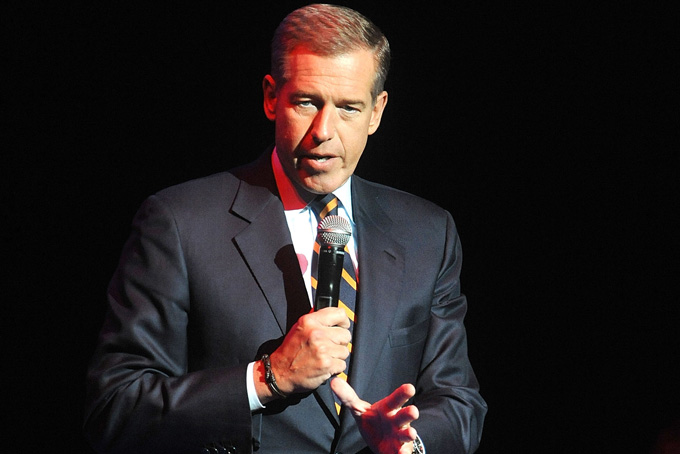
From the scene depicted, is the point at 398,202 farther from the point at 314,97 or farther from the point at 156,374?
the point at 156,374

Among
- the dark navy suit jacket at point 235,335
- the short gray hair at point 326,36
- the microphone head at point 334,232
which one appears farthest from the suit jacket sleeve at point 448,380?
the short gray hair at point 326,36

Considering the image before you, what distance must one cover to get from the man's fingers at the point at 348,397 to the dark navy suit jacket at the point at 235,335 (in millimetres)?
99

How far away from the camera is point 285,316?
2020 mm

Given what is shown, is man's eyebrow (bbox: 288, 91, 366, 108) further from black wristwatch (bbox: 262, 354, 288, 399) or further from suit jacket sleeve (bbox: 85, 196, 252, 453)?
black wristwatch (bbox: 262, 354, 288, 399)

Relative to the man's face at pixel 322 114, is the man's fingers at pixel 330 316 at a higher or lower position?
lower

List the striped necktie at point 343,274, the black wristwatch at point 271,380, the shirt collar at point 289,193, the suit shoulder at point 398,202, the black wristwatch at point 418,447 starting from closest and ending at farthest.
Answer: the black wristwatch at point 271,380 < the black wristwatch at point 418,447 < the striped necktie at point 343,274 < the shirt collar at point 289,193 < the suit shoulder at point 398,202

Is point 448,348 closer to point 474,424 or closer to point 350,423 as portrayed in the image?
point 474,424

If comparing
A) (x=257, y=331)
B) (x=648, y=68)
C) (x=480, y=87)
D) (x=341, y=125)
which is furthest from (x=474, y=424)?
(x=648, y=68)

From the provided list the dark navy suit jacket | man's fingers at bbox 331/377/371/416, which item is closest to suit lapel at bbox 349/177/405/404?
the dark navy suit jacket

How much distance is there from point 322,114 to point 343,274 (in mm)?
450

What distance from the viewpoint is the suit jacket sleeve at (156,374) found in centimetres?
189

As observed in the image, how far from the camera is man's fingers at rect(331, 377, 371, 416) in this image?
187 cm

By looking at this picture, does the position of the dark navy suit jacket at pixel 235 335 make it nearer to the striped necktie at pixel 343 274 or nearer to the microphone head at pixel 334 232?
the striped necktie at pixel 343 274

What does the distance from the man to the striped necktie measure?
0.02 meters
